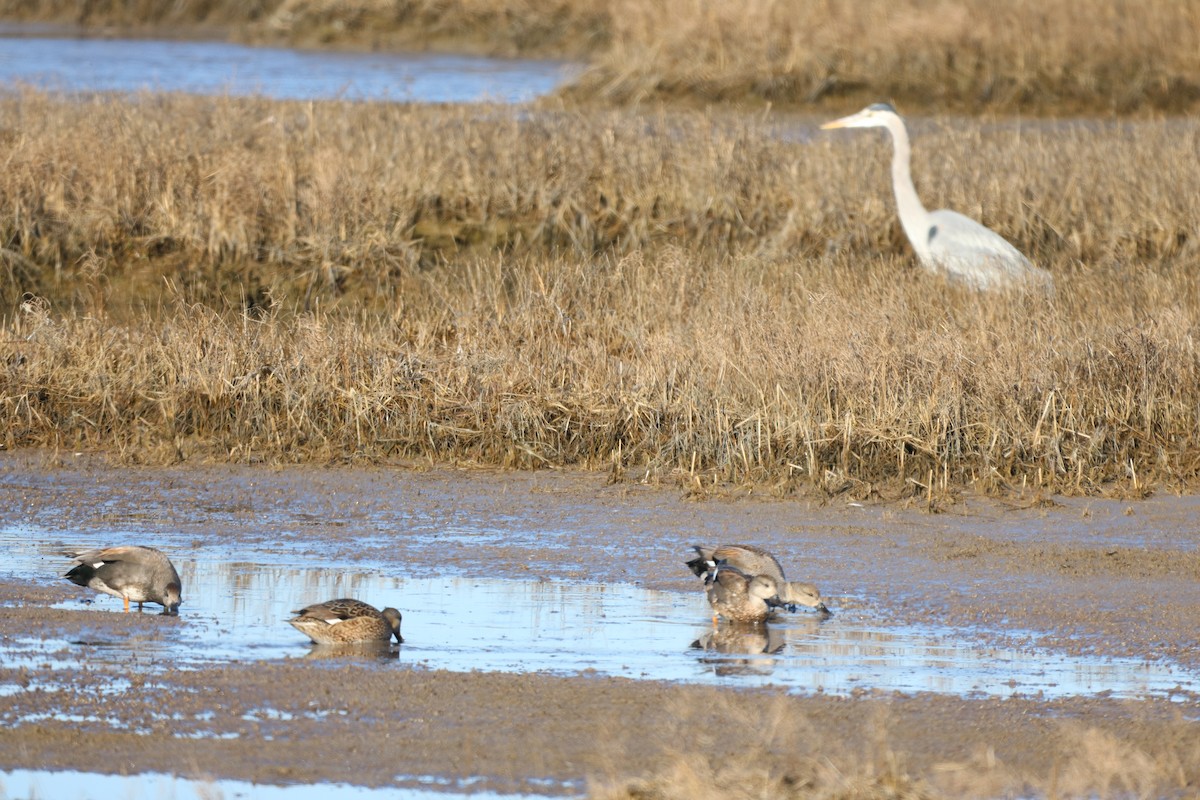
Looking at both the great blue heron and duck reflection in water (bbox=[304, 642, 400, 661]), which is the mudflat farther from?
the great blue heron

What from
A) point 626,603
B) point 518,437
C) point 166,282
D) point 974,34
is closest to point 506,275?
point 166,282

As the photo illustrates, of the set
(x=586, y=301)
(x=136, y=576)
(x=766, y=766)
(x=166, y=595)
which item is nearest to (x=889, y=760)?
(x=766, y=766)

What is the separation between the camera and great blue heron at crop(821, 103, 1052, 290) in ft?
38.9

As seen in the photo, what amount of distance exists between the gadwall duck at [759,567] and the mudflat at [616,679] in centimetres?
21

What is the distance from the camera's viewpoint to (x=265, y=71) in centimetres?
2894

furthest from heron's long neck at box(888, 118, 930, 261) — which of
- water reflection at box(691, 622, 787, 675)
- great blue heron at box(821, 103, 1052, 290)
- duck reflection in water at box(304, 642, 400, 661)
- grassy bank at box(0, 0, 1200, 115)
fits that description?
grassy bank at box(0, 0, 1200, 115)

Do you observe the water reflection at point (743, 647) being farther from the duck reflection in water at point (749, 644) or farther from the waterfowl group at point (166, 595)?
the waterfowl group at point (166, 595)

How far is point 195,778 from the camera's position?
→ 16.2ft

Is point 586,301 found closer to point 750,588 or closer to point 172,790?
point 750,588

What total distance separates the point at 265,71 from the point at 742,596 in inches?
941

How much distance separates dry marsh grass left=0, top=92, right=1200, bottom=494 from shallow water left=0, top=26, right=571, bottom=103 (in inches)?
216

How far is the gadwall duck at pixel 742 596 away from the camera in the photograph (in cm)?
660

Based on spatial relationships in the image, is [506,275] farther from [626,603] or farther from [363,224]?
[626,603]

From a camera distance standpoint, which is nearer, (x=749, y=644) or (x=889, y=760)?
(x=889, y=760)
